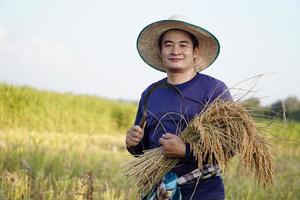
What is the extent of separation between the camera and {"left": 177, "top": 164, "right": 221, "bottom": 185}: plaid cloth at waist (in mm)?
2297

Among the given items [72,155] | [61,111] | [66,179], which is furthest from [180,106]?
[61,111]

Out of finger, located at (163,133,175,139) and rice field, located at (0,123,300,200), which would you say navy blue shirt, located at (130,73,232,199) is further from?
rice field, located at (0,123,300,200)

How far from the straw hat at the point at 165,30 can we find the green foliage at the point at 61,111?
9120mm

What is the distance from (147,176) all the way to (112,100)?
1833cm

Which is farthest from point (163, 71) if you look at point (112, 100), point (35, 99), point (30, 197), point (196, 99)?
point (112, 100)

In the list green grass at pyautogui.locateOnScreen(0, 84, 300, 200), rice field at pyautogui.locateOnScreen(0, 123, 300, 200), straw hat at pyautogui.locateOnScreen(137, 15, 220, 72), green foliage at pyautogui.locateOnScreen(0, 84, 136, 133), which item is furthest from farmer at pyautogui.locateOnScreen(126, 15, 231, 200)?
green foliage at pyautogui.locateOnScreen(0, 84, 136, 133)

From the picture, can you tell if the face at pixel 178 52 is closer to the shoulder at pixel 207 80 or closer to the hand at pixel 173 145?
the shoulder at pixel 207 80

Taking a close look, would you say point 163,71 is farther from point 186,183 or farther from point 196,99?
point 186,183

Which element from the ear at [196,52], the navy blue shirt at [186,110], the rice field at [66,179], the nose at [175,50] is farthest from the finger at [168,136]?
the rice field at [66,179]

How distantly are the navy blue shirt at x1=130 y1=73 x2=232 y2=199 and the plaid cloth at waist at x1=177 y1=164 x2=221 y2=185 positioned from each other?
4 centimetres

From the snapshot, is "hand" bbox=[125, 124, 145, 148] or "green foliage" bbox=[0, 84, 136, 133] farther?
"green foliage" bbox=[0, 84, 136, 133]

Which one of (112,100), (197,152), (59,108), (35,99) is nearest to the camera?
(197,152)

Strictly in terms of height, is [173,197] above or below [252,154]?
below

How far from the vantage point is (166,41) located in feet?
8.47
